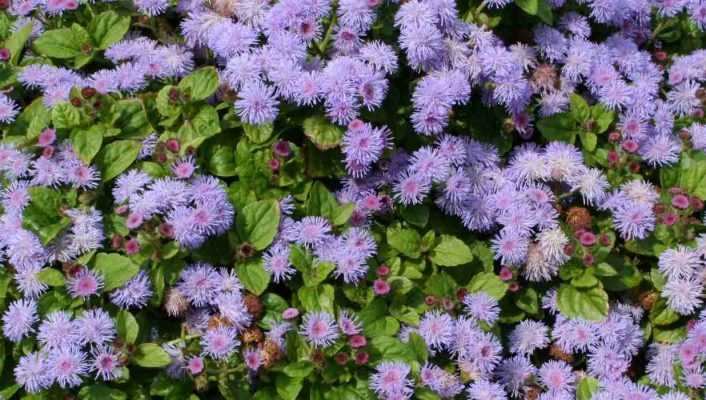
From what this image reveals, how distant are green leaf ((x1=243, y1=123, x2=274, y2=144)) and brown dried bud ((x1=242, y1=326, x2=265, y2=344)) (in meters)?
0.76

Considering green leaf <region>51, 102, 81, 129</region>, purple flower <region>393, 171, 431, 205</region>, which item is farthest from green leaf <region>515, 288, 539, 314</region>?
green leaf <region>51, 102, 81, 129</region>

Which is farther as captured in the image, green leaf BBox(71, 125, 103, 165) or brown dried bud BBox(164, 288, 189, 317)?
green leaf BBox(71, 125, 103, 165)

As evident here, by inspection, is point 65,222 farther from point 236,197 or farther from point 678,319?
point 678,319

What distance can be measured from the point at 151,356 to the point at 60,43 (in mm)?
1522

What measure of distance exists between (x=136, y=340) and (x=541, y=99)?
6.60 feet

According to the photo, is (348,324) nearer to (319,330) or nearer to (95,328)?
(319,330)

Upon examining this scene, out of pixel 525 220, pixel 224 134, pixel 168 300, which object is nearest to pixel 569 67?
pixel 525 220

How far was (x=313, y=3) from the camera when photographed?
3322 millimetres

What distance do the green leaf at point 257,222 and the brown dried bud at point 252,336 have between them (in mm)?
342

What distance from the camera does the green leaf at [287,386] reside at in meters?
2.89

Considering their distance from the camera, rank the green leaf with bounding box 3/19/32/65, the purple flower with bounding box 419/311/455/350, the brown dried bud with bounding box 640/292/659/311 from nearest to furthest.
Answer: the purple flower with bounding box 419/311/455/350 < the brown dried bud with bounding box 640/292/659/311 < the green leaf with bounding box 3/19/32/65

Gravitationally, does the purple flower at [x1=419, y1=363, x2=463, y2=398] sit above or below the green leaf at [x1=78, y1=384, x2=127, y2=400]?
above

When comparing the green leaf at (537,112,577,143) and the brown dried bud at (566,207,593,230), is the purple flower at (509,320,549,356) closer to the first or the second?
the brown dried bud at (566,207,593,230)

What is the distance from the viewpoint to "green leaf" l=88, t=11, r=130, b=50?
3535mm
